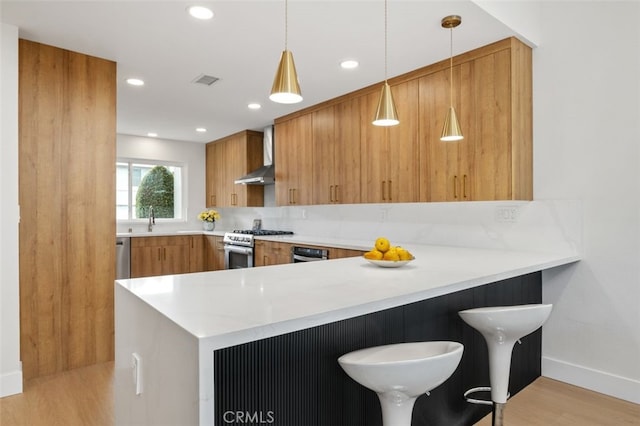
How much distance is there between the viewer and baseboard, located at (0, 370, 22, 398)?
237 centimetres

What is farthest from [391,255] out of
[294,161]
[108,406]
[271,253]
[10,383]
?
[294,161]

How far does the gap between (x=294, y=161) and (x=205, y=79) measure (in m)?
1.45

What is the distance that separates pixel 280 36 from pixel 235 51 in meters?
0.41

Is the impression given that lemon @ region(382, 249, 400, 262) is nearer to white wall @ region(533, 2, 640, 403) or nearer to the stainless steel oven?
white wall @ region(533, 2, 640, 403)

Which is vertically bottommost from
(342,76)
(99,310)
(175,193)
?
(99,310)

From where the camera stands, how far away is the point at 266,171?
5008 mm

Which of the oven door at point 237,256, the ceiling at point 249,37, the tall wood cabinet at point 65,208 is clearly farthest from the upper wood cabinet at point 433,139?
the tall wood cabinet at point 65,208

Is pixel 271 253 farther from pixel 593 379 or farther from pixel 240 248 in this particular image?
pixel 593 379

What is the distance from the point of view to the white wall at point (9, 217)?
2.38 m

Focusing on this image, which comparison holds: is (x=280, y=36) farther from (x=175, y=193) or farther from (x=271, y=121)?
(x=175, y=193)

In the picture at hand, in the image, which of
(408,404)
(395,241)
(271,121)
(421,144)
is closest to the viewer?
(408,404)

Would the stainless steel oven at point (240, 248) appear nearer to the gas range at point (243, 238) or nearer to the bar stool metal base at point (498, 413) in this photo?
the gas range at point (243, 238)

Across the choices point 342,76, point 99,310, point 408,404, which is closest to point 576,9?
point 342,76

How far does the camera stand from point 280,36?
2576 mm
